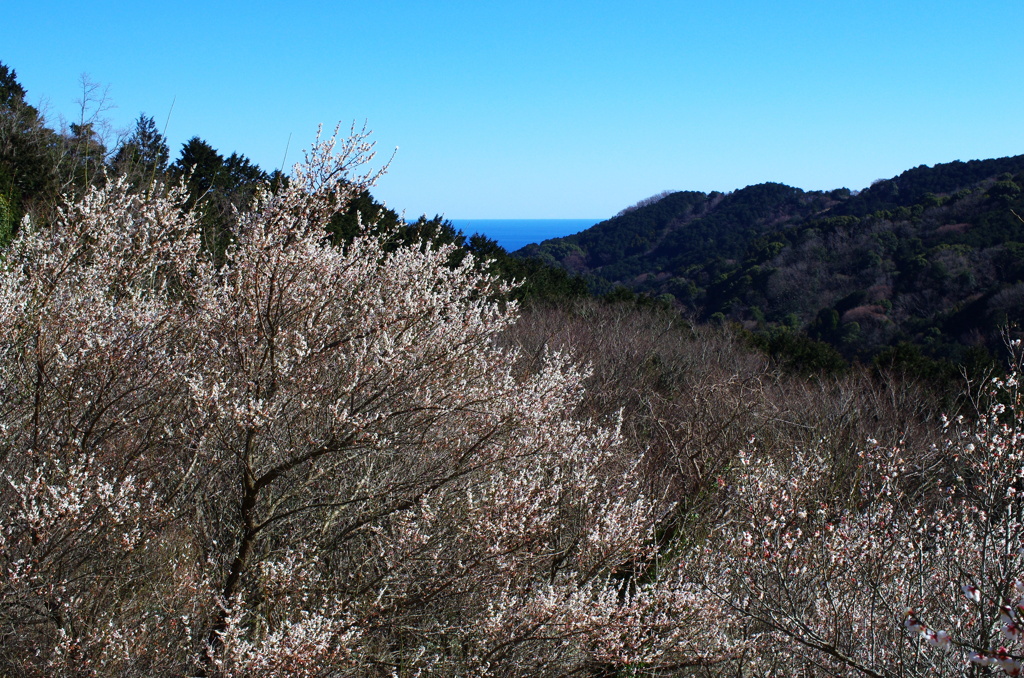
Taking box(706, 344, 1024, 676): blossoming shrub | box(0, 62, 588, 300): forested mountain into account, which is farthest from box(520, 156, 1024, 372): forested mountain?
box(706, 344, 1024, 676): blossoming shrub

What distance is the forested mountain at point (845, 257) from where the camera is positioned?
34.8m

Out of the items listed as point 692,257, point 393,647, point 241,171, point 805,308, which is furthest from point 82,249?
point 692,257

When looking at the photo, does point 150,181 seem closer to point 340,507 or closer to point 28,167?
point 340,507

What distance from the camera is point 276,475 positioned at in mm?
4613

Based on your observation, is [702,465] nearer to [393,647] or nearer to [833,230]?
[393,647]

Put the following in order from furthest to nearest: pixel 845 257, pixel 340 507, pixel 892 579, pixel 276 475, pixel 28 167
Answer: pixel 845 257 < pixel 28 167 < pixel 892 579 < pixel 340 507 < pixel 276 475

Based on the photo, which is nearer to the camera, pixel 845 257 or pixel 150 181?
pixel 150 181

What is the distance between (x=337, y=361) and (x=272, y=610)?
1702mm

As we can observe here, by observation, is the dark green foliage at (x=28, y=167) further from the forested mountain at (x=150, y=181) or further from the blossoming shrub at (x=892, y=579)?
the blossoming shrub at (x=892, y=579)

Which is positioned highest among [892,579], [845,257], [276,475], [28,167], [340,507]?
[28,167]

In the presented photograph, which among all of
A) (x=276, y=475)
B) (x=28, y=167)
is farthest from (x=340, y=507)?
(x=28, y=167)

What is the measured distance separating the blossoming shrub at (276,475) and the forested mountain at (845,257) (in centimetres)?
2142

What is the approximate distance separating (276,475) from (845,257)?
161ft

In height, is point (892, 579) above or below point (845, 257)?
below
